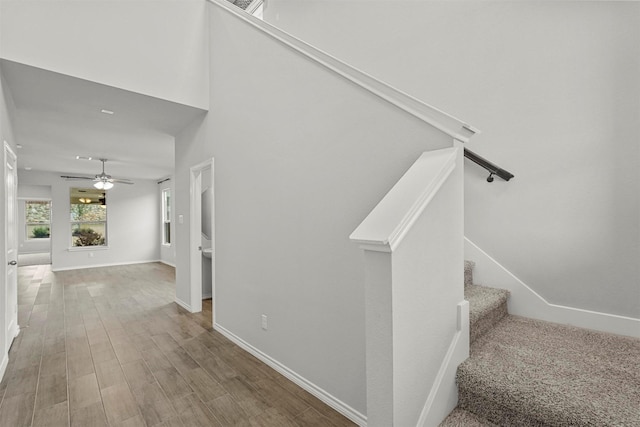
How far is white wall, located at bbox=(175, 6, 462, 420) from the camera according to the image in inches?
72.7

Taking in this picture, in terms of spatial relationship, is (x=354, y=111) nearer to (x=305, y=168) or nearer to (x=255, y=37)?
(x=305, y=168)

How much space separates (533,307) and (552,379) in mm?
877

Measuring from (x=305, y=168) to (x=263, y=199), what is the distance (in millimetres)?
627

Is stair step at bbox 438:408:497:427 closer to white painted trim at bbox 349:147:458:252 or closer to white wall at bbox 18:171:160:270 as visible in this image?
white painted trim at bbox 349:147:458:252

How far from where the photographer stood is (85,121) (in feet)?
13.3

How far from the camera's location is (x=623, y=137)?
1720mm

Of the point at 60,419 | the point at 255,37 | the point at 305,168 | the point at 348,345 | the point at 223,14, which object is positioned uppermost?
the point at 223,14

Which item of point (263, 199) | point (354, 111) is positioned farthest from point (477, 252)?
point (263, 199)

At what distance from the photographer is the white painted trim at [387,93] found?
4.71 feet

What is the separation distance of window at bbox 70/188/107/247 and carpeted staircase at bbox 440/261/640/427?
972 cm

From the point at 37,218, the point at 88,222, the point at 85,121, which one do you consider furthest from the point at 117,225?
the point at 37,218

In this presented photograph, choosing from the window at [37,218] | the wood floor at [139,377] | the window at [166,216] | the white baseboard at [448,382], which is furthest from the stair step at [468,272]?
Answer: the window at [37,218]

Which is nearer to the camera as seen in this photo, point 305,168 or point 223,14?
point 305,168

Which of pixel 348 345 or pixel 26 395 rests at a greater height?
pixel 348 345
